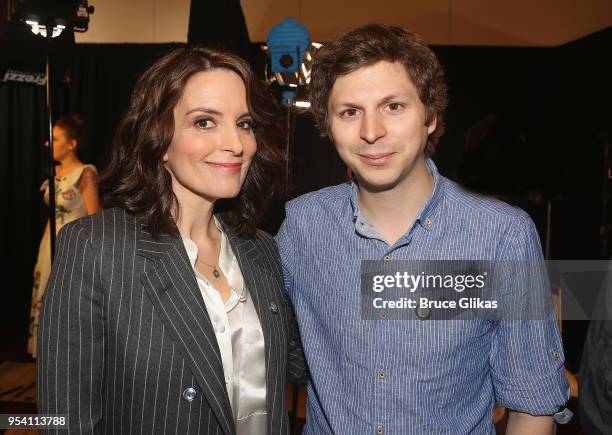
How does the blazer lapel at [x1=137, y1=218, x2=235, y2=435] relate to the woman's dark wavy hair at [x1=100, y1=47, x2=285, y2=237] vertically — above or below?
below

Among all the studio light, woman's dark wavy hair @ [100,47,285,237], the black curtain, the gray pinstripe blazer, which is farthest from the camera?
the black curtain

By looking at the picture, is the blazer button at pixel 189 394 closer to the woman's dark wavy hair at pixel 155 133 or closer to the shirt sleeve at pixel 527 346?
the woman's dark wavy hair at pixel 155 133

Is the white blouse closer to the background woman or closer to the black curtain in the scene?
the background woman

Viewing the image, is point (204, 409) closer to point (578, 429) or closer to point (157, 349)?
point (157, 349)

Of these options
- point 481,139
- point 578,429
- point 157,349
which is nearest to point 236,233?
point 157,349

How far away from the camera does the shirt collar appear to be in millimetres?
Result: 1637

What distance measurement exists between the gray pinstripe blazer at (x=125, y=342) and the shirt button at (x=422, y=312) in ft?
1.81

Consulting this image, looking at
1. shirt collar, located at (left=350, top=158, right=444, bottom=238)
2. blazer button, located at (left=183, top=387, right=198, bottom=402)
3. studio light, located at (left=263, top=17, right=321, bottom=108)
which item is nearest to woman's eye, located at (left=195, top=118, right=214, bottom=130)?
shirt collar, located at (left=350, top=158, right=444, bottom=238)

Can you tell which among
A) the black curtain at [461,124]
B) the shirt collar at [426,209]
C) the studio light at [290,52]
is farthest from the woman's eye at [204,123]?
the black curtain at [461,124]

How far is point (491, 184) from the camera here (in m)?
2.94

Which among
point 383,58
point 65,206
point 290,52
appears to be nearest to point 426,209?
point 383,58

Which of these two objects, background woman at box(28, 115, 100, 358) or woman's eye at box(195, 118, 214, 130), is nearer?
woman's eye at box(195, 118, 214, 130)

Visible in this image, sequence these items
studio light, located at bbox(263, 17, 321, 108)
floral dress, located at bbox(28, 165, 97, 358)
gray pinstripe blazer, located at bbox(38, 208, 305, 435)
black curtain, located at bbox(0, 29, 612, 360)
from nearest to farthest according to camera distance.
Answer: gray pinstripe blazer, located at bbox(38, 208, 305, 435) → studio light, located at bbox(263, 17, 321, 108) → floral dress, located at bbox(28, 165, 97, 358) → black curtain, located at bbox(0, 29, 612, 360)

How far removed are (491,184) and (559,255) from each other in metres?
3.82
